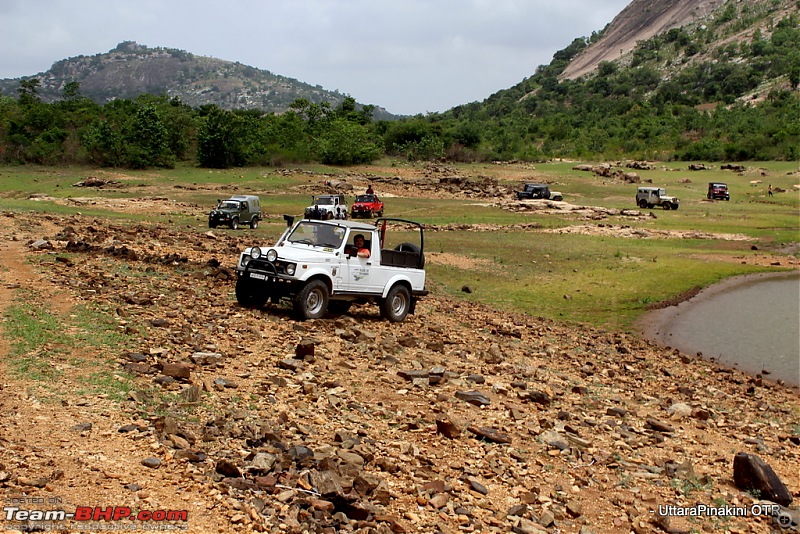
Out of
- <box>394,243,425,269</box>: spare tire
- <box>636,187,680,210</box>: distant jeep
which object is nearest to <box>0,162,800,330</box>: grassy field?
<box>636,187,680,210</box>: distant jeep

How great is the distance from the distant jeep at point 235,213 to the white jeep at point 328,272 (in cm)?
2187

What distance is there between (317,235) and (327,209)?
94.1 ft

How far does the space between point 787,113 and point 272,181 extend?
80528 mm

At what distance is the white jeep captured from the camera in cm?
1448

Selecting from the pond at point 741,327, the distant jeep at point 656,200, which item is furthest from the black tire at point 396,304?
the distant jeep at point 656,200

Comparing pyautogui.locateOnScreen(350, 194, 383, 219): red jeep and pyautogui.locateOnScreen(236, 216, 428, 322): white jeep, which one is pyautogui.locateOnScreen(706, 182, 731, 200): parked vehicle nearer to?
pyautogui.locateOnScreen(350, 194, 383, 219): red jeep

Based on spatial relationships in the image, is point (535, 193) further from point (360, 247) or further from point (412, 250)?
point (360, 247)

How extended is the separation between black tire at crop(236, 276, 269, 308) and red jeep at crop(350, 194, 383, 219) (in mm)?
33053

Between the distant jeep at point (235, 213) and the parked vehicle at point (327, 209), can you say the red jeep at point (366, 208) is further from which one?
the distant jeep at point (235, 213)

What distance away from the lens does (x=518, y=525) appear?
7777 mm

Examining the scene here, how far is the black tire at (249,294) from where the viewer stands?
14.8 meters

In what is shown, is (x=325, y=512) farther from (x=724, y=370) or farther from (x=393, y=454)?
(x=724, y=370)

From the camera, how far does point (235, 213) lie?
37906 mm

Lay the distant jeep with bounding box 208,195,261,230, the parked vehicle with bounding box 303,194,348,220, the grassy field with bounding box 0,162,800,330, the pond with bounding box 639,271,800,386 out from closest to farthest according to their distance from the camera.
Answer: the pond with bounding box 639,271,800,386 < the grassy field with bounding box 0,162,800,330 < the distant jeep with bounding box 208,195,261,230 < the parked vehicle with bounding box 303,194,348,220
